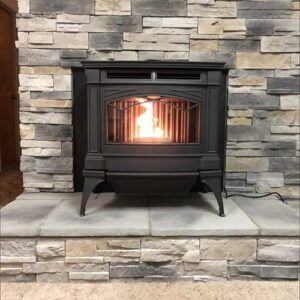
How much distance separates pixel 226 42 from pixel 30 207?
1.36m

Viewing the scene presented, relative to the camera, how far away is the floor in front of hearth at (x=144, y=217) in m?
1.39

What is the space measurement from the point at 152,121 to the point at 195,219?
49 cm

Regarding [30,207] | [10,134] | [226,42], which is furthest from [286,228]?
[10,134]

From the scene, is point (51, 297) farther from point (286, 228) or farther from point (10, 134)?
point (10, 134)

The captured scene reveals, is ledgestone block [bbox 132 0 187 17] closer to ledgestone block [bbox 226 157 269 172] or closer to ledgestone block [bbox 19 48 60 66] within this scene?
ledgestone block [bbox 19 48 60 66]

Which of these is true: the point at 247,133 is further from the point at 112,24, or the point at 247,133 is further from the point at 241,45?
the point at 112,24

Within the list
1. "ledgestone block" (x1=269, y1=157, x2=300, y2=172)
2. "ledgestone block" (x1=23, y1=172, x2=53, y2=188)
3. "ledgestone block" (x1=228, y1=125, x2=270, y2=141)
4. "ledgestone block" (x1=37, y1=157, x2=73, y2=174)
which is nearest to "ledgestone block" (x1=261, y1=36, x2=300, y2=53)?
"ledgestone block" (x1=228, y1=125, x2=270, y2=141)

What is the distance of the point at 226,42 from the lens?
1.87 m

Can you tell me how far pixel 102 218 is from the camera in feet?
4.94

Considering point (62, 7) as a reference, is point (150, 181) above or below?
below

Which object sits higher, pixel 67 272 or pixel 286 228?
pixel 286 228

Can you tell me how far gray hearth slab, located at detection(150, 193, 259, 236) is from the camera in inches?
55.0

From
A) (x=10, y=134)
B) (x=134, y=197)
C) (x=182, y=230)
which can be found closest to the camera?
(x=182, y=230)

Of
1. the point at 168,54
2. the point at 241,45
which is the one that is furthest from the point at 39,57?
the point at 241,45
